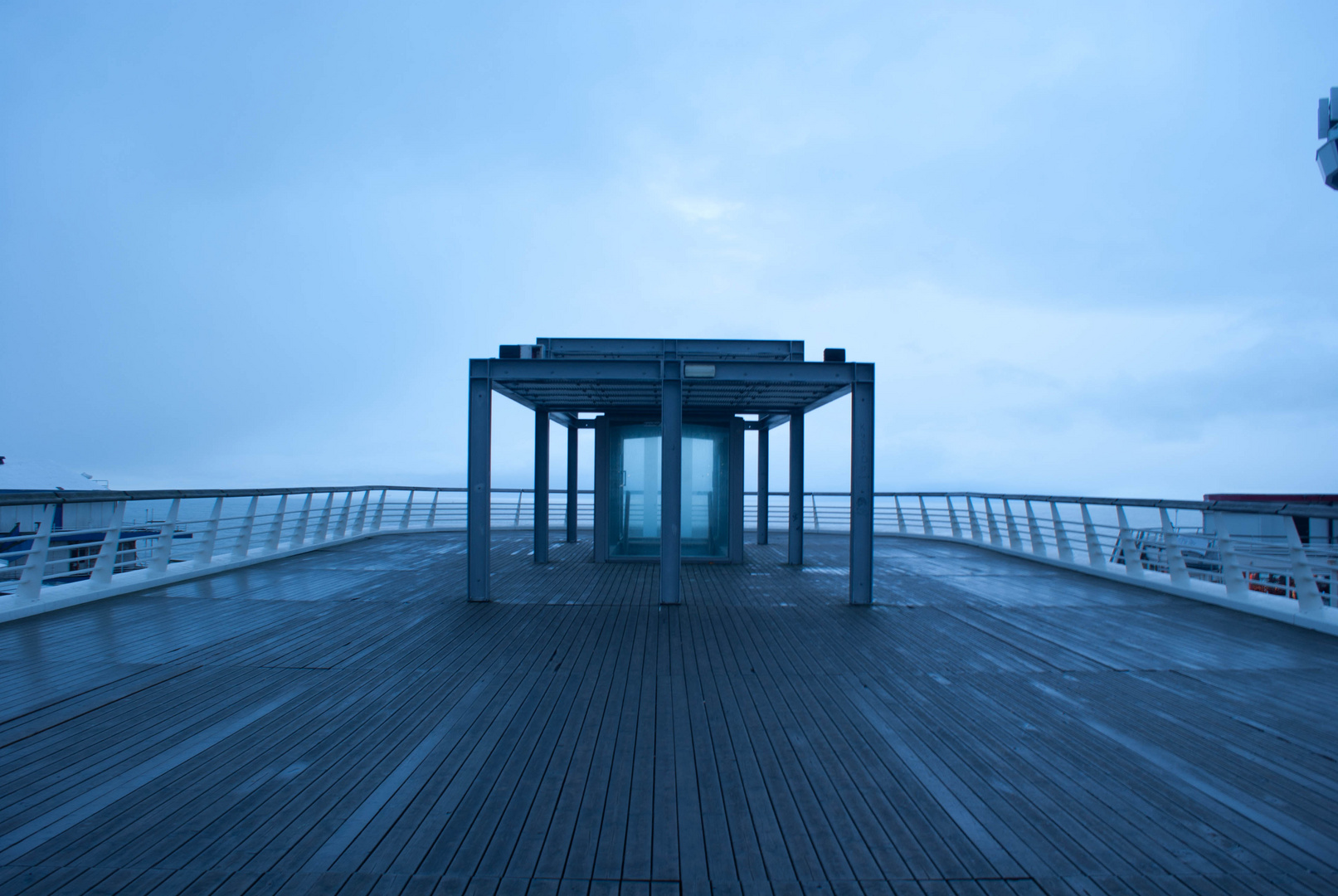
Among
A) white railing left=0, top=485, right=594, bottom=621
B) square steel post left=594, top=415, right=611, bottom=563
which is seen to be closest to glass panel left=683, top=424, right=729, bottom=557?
square steel post left=594, top=415, right=611, bottom=563

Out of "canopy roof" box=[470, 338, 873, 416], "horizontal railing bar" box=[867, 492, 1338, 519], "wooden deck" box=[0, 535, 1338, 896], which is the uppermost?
"canopy roof" box=[470, 338, 873, 416]

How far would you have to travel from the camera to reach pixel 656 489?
11359mm

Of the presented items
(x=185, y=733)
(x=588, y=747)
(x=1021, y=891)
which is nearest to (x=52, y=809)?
(x=185, y=733)

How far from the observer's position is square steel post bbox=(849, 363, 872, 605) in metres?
7.53

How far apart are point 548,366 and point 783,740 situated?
17.3 feet

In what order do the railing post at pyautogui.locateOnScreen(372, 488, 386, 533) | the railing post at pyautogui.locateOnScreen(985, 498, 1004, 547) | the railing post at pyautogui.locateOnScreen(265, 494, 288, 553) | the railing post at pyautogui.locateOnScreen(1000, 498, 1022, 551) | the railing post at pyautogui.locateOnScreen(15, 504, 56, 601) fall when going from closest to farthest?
the railing post at pyautogui.locateOnScreen(15, 504, 56, 601)
the railing post at pyautogui.locateOnScreen(265, 494, 288, 553)
the railing post at pyautogui.locateOnScreen(1000, 498, 1022, 551)
the railing post at pyautogui.locateOnScreen(985, 498, 1004, 547)
the railing post at pyautogui.locateOnScreen(372, 488, 386, 533)

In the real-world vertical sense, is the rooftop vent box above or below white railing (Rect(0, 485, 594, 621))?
above

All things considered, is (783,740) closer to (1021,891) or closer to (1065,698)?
(1021,891)

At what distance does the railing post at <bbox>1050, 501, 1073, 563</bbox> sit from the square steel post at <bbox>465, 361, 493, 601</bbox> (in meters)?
8.79

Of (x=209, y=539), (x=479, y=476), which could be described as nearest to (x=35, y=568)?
(x=209, y=539)

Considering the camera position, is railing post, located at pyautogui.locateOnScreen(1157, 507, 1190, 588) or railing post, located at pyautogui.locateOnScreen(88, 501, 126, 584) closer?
railing post, located at pyautogui.locateOnScreen(88, 501, 126, 584)

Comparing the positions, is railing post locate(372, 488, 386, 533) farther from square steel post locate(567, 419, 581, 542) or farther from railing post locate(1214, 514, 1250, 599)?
railing post locate(1214, 514, 1250, 599)

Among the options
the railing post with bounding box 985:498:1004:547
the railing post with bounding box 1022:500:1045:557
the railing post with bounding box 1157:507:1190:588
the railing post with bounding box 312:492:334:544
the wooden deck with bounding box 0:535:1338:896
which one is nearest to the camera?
the wooden deck with bounding box 0:535:1338:896

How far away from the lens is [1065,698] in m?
4.27
